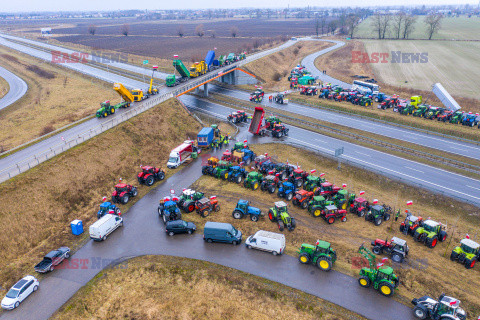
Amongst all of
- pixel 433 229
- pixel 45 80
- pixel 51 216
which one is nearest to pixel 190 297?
pixel 51 216

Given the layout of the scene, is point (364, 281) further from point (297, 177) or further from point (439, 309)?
point (297, 177)

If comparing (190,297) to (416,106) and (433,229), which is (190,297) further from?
(416,106)

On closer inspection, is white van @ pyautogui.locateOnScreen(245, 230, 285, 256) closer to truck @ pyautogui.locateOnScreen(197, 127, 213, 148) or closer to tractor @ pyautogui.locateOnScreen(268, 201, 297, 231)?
tractor @ pyautogui.locateOnScreen(268, 201, 297, 231)

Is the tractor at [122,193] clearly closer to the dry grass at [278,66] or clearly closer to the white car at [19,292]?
the white car at [19,292]

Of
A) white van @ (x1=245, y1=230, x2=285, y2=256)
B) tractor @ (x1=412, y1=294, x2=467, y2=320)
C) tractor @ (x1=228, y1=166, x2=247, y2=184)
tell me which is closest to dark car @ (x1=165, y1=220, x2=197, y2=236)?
white van @ (x1=245, y1=230, x2=285, y2=256)

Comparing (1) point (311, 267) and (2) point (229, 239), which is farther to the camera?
(2) point (229, 239)

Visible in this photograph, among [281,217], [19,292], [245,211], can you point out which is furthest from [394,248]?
[19,292]
